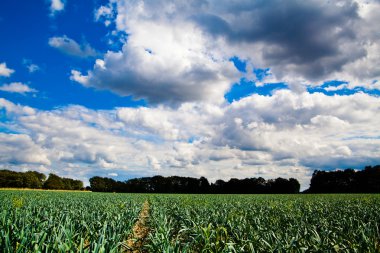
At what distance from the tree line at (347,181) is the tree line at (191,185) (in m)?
9.30

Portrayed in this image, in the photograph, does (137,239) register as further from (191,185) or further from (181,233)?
(191,185)

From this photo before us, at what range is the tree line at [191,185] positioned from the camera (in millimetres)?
109375

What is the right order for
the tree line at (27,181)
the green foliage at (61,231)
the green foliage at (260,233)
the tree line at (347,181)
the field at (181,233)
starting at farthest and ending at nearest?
the tree line at (27,181) → the tree line at (347,181) → the green foliage at (260,233) → the field at (181,233) → the green foliage at (61,231)

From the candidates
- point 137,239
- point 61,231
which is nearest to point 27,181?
point 137,239

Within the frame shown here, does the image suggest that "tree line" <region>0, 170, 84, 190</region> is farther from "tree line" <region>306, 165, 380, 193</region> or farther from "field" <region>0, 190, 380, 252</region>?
"field" <region>0, 190, 380, 252</region>

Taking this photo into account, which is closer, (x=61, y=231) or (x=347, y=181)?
(x=61, y=231)

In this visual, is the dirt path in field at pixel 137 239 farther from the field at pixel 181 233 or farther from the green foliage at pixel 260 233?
the green foliage at pixel 260 233

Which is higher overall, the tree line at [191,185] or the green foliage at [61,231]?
the green foliage at [61,231]

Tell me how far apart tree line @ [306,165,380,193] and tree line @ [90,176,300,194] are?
9301 mm

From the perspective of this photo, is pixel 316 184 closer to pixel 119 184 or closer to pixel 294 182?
pixel 294 182

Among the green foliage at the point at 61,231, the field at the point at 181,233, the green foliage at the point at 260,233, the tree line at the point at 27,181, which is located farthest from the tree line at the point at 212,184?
the green foliage at the point at 61,231

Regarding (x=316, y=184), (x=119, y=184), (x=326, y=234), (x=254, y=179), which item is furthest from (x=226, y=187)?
(x=326, y=234)

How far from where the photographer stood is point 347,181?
103000mm

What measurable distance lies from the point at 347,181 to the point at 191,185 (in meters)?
60.5
